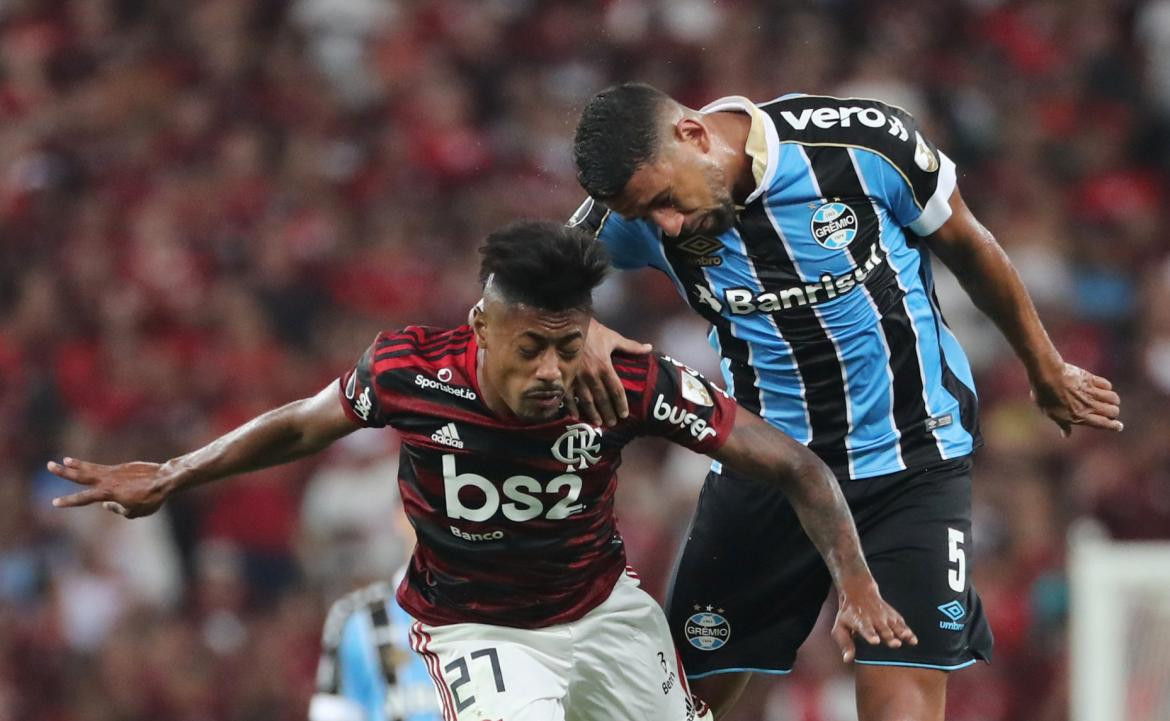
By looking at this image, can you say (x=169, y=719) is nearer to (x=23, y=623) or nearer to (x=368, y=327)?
(x=23, y=623)

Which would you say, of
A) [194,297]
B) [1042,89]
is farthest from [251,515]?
[1042,89]

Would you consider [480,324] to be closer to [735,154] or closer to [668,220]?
[668,220]

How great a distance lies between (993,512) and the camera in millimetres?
8883

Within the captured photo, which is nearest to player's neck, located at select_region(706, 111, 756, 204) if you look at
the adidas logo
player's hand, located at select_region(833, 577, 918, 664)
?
the adidas logo

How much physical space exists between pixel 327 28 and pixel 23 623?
419 centimetres

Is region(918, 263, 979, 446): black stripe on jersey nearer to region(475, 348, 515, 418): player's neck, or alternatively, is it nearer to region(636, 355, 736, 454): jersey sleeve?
region(636, 355, 736, 454): jersey sleeve

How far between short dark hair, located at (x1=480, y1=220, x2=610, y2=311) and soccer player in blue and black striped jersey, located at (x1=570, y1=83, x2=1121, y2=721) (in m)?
0.15

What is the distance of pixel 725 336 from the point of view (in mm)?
4746

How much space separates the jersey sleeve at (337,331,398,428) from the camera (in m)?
4.38

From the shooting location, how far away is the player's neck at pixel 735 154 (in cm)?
443

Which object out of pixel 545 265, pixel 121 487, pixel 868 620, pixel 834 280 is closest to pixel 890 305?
pixel 834 280

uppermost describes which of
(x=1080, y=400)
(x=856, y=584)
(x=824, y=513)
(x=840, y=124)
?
(x=840, y=124)

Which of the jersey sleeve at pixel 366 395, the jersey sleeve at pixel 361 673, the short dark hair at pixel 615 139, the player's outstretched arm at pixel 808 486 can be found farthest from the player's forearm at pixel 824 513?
the jersey sleeve at pixel 361 673

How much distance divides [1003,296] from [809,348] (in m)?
0.52
